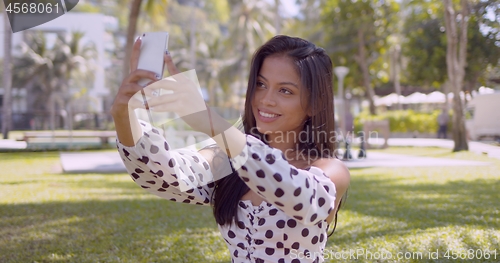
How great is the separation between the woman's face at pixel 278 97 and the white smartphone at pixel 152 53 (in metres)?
0.48

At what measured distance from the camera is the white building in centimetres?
3566

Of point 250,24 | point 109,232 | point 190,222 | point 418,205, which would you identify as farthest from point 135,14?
point 250,24

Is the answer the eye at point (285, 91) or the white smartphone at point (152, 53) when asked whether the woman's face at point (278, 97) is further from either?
the white smartphone at point (152, 53)

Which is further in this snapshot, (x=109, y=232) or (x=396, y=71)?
(x=396, y=71)

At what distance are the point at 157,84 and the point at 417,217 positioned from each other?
5.08 m

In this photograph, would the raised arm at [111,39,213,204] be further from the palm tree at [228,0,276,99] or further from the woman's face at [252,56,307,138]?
the palm tree at [228,0,276,99]

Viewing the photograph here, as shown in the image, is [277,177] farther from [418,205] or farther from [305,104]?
[418,205]

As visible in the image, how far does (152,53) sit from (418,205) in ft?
19.3

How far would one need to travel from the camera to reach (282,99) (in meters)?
1.63

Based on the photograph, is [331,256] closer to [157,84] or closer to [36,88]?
[157,84]

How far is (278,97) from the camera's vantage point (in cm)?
163

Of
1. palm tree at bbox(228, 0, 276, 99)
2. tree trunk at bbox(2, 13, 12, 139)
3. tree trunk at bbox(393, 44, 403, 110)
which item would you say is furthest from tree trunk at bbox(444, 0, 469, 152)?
palm tree at bbox(228, 0, 276, 99)

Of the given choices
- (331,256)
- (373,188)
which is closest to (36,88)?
(373,188)

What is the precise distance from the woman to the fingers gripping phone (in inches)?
1.0
